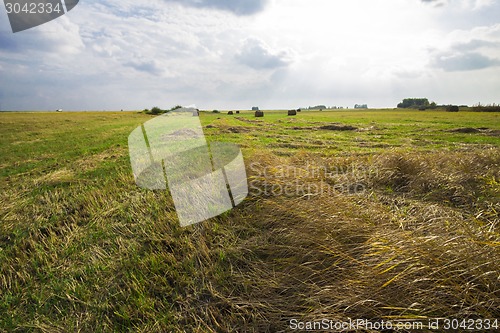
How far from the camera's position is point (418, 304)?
210cm

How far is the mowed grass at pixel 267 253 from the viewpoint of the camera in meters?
2.34

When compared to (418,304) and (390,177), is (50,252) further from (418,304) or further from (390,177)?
(390,177)

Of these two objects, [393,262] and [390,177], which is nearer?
[393,262]

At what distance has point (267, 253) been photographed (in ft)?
11.6

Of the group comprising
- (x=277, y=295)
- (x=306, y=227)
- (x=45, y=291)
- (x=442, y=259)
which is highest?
(x=442, y=259)

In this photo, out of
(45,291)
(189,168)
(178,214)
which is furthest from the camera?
(189,168)

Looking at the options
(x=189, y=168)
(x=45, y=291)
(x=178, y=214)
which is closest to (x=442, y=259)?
(x=178, y=214)

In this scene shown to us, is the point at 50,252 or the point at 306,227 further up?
the point at 306,227

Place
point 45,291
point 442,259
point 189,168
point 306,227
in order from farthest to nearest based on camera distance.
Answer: point 189,168 < point 306,227 < point 45,291 < point 442,259

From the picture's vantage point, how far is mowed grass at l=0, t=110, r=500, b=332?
2.34m

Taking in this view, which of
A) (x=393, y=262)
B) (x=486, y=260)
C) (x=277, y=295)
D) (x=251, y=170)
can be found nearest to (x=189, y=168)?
(x=251, y=170)

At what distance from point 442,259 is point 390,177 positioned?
3540 millimetres

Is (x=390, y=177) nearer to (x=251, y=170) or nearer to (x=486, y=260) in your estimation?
(x=251, y=170)

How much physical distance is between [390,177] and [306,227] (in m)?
3.13
